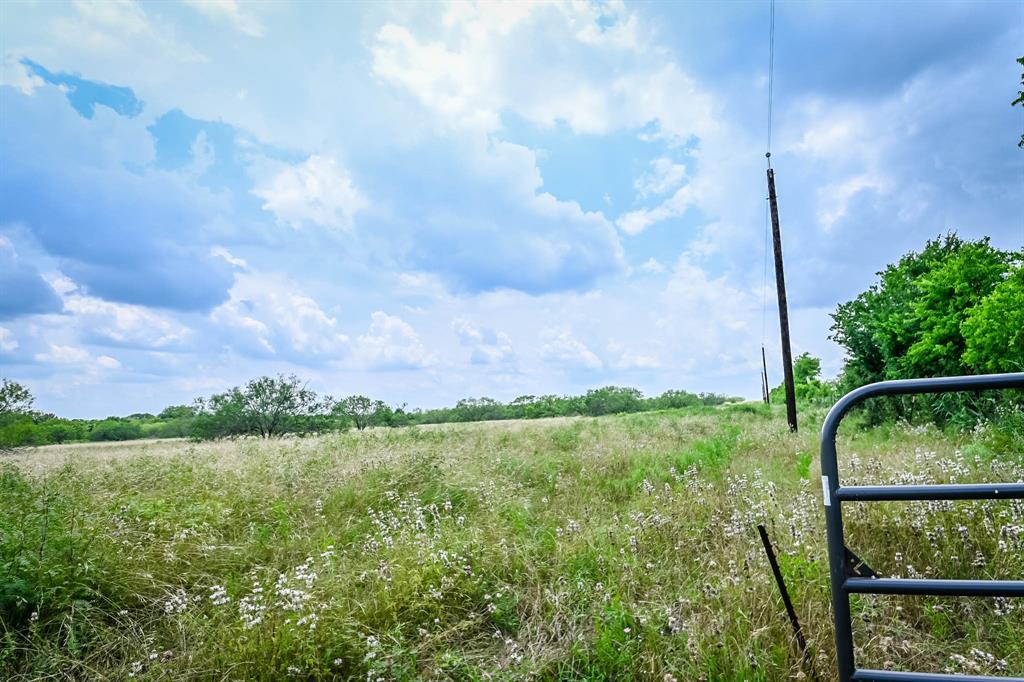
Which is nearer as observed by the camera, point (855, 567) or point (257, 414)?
point (855, 567)

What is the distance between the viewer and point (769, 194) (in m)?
17.5

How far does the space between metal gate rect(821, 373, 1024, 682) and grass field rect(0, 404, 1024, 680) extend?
81 centimetres

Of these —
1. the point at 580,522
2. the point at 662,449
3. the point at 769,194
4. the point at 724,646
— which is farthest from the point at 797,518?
the point at 769,194

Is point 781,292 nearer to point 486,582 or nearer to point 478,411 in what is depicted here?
point 486,582

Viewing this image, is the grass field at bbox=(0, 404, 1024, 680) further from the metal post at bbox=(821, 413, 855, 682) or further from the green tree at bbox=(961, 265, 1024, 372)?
the green tree at bbox=(961, 265, 1024, 372)

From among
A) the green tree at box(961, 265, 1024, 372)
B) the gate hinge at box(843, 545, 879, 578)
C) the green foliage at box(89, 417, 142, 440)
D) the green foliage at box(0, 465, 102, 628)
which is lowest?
the green foliage at box(89, 417, 142, 440)

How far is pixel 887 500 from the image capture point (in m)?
2.34

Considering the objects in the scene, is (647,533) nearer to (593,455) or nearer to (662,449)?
(593,455)

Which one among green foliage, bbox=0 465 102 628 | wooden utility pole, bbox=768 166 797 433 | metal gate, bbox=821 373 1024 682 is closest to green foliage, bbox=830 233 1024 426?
wooden utility pole, bbox=768 166 797 433

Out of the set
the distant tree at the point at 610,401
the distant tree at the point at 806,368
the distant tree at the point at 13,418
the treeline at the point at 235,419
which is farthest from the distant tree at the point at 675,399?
the distant tree at the point at 13,418

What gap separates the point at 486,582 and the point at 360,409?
136 ft

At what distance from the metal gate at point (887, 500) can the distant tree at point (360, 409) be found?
41.7m

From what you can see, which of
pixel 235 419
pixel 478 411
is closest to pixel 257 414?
pixel 235 419

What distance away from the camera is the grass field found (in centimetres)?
344
